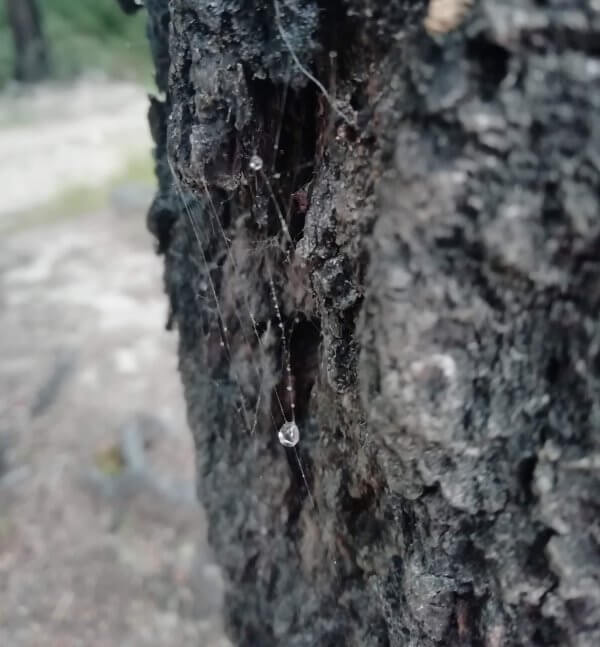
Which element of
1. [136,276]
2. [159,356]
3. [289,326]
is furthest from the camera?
[136,276]

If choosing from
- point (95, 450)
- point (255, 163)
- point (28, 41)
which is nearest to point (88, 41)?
point (28, 41)

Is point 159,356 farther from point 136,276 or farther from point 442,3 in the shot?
point 442,3

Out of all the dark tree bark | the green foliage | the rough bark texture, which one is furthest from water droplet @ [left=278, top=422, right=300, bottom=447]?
the dark tree bark

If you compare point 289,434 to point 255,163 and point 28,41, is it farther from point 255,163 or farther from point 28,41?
point 28,41

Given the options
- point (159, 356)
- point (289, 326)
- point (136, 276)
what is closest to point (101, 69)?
point (136, 276)

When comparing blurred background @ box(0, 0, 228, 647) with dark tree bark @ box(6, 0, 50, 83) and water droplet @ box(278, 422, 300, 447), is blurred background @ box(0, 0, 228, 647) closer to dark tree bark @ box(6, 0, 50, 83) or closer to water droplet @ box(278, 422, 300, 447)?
water droplet @ box(278, 422, 300, 447)

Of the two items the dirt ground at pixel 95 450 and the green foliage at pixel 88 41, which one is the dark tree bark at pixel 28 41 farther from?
the dirt ground at pixel 95 450
